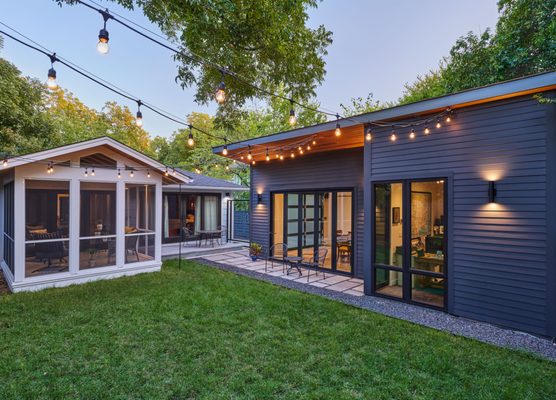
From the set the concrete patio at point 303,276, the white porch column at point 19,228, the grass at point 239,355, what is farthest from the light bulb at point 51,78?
the concrete patio at point 303,276

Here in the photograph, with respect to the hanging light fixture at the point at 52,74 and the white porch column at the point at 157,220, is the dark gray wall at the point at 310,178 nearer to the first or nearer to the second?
the white porch column at the point at 157,220

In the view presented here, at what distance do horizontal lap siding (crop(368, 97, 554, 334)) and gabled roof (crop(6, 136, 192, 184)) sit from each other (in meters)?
5.70

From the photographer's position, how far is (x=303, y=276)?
710 centimetres

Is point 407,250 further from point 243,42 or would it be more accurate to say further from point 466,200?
point 243,42

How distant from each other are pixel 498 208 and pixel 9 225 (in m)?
9.12

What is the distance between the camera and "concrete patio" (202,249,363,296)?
6.15 metres

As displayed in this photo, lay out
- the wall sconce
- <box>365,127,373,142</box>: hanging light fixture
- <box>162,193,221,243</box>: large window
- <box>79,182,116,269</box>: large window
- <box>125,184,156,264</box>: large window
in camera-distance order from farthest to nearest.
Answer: <box>162,193,221,243</box>: large window
<box>125,184,156,264</box>: large window
<box>79,182,116,269</box>: large window
<box>365,127,373,142</box>: hanging light fixture
the wall sconce

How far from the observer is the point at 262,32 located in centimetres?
577

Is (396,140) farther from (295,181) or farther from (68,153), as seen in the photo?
(68,153)

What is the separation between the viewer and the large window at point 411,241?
4809 mm

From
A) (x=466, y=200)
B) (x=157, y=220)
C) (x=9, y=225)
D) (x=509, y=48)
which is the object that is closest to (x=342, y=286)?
(x=466, y=200)

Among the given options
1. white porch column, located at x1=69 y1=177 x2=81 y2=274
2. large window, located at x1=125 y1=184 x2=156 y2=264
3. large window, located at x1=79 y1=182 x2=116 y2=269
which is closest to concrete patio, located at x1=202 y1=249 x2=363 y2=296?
large window, located at x1=125 y1=184 x2=156 y2=264

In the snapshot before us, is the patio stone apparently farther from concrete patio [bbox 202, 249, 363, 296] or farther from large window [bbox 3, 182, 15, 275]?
large window [bbox 3, 182, 15, 275]

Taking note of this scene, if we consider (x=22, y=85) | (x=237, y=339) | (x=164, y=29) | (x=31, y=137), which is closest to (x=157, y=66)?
(x=22, y=85)
